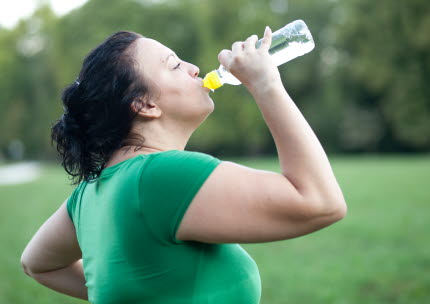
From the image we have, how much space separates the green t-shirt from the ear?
207 mm

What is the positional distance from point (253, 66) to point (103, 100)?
52 cm

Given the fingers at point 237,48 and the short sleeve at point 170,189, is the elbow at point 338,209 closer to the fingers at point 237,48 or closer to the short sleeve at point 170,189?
the short sleeve at point 170,189

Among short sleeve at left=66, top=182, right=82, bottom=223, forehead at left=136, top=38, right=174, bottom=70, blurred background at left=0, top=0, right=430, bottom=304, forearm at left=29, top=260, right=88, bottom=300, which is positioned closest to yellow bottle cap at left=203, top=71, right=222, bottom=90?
forehead at left=136, top=38, right=174, bottom=70

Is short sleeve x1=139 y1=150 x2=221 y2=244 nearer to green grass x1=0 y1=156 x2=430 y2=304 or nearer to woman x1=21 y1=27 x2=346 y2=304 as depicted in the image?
woman x1=21 y1=27 x2=346 y2=304

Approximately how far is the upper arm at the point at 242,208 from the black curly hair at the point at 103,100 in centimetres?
42

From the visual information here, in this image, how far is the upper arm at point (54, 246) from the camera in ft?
6.32

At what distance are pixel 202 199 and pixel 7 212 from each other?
512 inches

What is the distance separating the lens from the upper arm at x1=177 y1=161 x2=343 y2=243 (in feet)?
4.65

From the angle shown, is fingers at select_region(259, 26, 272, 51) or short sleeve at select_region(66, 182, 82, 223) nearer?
fingers at select_region(259, 26, 272, 51)

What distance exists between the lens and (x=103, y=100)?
1720 mm

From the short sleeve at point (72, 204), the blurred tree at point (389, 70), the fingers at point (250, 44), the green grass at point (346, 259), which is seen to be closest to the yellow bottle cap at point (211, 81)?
the fingers at point (250, 44)

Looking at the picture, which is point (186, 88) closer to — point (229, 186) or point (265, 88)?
point (265, 88)

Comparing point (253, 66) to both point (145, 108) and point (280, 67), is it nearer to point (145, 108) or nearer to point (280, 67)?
point (145, 108)

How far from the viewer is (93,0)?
4394 cm
